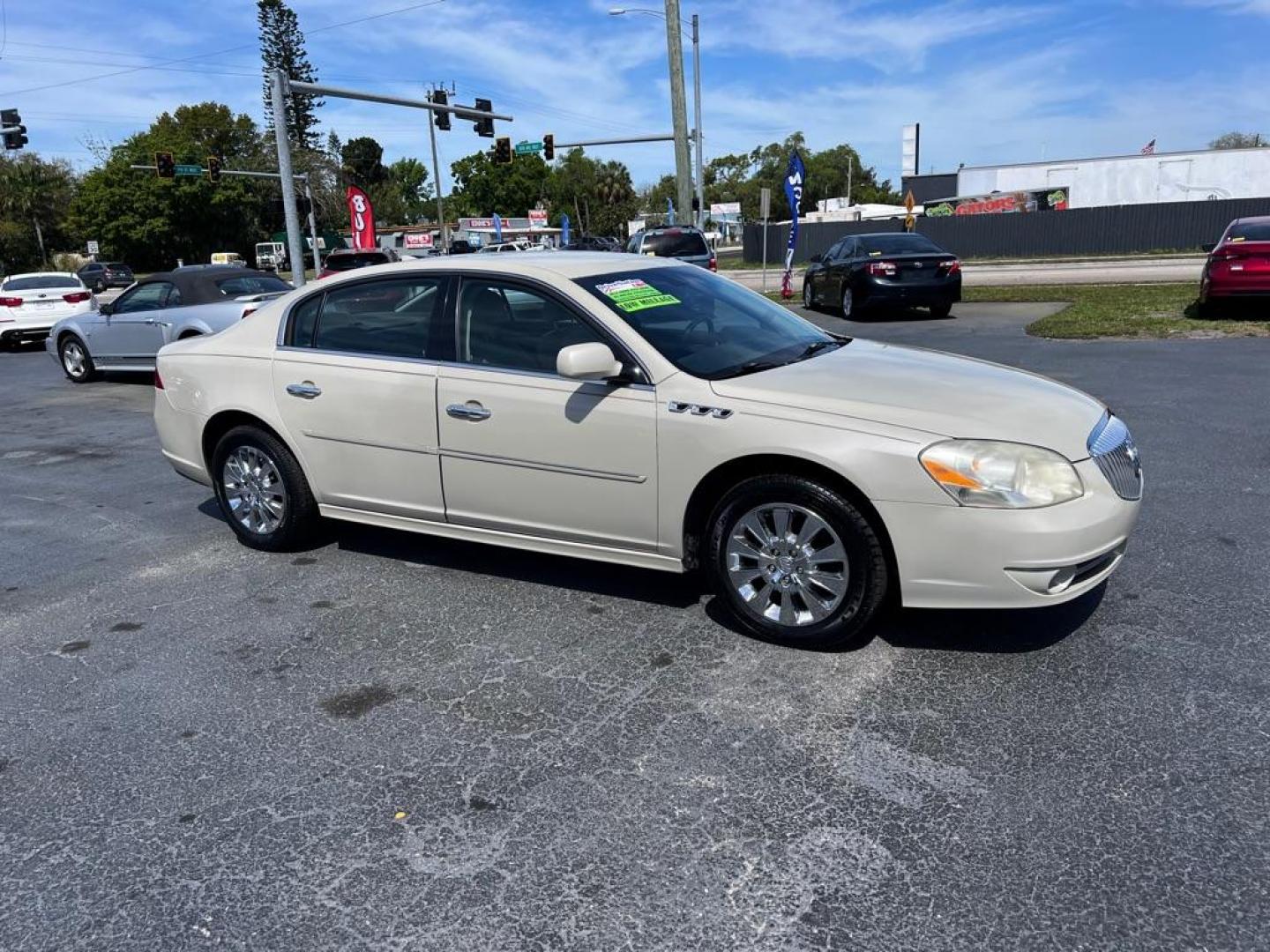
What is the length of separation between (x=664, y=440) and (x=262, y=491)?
103 inches

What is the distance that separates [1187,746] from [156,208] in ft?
253

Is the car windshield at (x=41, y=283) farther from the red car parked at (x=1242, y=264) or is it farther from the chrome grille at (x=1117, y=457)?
the red car parked at (x=1242, y=264)

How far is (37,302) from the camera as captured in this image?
17703mm

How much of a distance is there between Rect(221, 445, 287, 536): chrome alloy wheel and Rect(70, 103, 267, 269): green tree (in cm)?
7034

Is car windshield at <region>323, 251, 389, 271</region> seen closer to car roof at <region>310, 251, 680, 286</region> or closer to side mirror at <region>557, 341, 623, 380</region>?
car roof at <region>310, 251, 680, 286</region>

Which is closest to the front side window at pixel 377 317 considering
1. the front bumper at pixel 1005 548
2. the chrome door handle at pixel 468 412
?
the chrome door handle at pixel 468 412

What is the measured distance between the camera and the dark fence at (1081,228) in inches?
1478

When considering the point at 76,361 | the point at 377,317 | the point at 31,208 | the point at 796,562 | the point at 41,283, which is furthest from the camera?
the point at 31,208

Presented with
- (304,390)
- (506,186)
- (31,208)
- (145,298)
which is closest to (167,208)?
(31,208)

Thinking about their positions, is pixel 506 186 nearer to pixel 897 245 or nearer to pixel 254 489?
pixel 897 245

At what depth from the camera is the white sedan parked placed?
57.5 ft

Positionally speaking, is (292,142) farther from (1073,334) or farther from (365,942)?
(365,942)

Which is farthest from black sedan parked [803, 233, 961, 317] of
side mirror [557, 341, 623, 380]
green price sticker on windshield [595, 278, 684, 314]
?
side mirror [557, 341, 623, 380]

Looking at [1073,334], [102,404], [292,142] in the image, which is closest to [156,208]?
[292,142]
